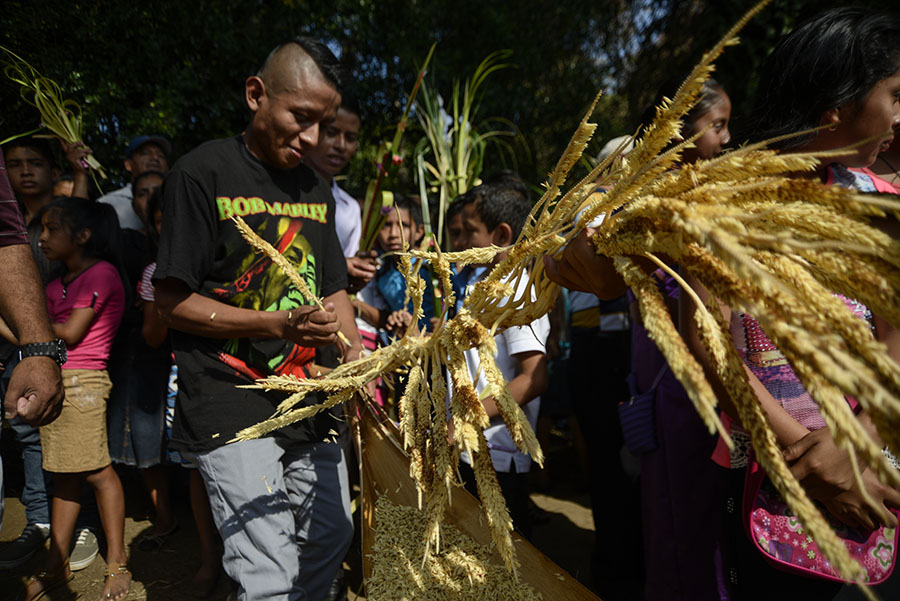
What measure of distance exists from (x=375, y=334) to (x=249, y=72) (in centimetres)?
338

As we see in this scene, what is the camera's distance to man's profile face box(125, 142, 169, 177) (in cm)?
372

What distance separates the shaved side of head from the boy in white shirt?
0.88 m

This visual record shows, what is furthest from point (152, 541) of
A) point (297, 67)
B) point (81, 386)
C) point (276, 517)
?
point (297, 67)

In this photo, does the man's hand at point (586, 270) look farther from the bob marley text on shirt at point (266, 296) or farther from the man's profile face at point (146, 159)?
the man's profile face at point (146, 159)

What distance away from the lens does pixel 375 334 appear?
10.5ft

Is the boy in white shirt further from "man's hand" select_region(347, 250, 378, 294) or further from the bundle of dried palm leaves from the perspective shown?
the bundle of dried palm leaves

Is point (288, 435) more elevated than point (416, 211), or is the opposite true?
point (416, 211)

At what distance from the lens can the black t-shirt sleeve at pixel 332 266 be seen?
2.27 metres

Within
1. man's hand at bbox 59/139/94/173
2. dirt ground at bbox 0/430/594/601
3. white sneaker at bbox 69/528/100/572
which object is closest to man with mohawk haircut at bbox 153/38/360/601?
dirt ground at bbox 0/430/594/601

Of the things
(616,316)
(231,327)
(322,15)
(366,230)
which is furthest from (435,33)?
(231,327)

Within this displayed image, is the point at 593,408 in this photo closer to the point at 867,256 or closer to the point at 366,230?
the point at 366,230

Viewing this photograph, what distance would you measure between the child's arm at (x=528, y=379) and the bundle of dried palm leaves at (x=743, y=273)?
3.02 ft

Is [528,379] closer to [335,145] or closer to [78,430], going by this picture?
[335,145]

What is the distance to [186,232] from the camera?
1.81 metres
